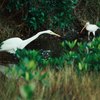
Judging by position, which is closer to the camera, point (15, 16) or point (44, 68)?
point (44, 68)

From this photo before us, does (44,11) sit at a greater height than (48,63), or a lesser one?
greater

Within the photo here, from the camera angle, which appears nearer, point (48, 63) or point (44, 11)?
point (48, 63)

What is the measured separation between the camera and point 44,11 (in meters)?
11.5

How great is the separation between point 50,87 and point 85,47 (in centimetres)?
192

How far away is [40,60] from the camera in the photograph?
5.90m

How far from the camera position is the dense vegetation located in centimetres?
436

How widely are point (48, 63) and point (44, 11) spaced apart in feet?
18.8

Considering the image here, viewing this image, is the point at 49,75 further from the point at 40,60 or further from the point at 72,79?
the point at 40,60

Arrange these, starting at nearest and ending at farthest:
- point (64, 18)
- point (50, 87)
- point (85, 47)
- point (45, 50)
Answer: point (50, 87) → point (85, 47) → point (45, 50) → point (64, 18)

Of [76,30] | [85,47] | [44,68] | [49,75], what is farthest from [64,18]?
[49,75]

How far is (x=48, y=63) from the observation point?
5.93 m

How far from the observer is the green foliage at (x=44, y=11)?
1105 cm

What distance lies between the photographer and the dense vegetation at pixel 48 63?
4.36 meters

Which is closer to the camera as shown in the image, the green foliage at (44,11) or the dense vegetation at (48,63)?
the dense vegetation at (48,63)
